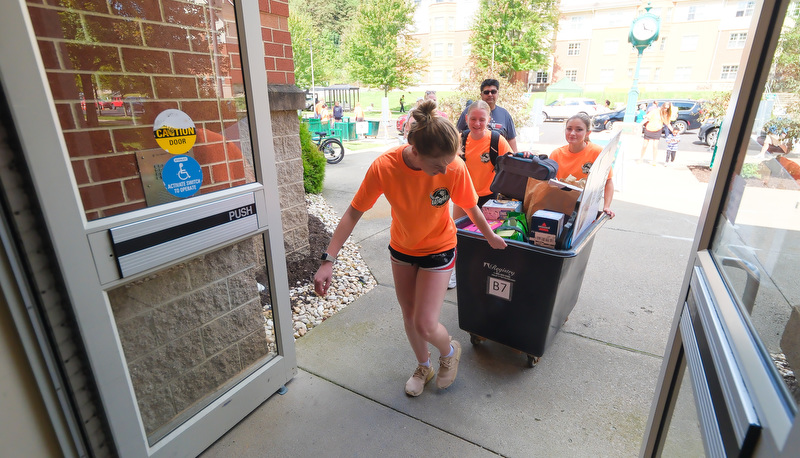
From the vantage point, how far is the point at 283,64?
3.97 m

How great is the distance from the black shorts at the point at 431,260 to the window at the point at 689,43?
142 feet

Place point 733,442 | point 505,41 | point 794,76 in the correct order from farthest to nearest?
point 505,41
point 794,76
point 733,442

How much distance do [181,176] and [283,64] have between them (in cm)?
237

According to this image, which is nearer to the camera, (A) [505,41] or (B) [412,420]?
(B) [412,420]

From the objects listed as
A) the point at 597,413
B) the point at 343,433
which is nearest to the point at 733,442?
the point at 597,413

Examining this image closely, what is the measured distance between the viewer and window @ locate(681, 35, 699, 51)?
34375 millimetres

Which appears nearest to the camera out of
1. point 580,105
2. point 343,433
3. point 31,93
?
point 31,93

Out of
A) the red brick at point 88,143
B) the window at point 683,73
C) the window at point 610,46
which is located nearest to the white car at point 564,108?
the window at point 683,73

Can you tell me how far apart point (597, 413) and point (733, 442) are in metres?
1.72

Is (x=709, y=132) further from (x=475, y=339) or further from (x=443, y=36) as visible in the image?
(x=443, y=36)

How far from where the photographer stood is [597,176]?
2.48 m

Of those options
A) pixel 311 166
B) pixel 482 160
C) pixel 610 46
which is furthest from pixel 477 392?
pixel 610 46

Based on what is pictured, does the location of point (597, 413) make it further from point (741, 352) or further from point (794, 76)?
point (794, 76)

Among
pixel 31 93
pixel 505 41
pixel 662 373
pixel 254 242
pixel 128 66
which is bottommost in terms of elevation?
pixel 662 373
